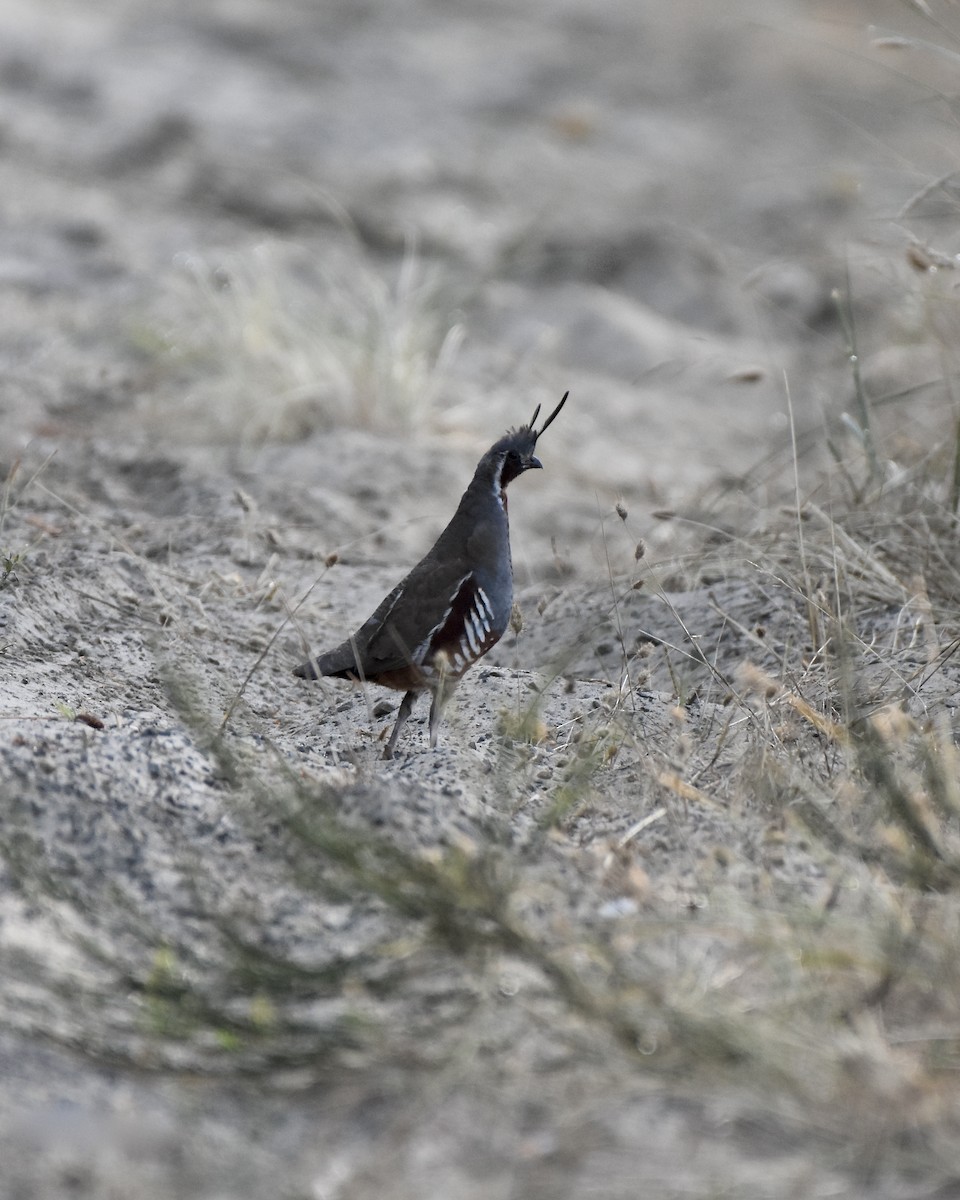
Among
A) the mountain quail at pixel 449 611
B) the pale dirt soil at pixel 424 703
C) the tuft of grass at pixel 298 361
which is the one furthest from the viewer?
the tuft of grass at pixel 298 361

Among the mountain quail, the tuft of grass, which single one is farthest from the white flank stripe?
the tuft of grass

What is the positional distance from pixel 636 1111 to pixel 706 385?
18.7 feet

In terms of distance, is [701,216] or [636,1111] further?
[701,216]

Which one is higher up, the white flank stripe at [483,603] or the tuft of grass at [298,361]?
the white flank stripe at [483,603]

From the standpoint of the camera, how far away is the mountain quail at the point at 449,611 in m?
3.27

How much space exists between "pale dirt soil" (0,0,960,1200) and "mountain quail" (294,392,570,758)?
6.8 inches

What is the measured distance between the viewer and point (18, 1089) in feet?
7.01

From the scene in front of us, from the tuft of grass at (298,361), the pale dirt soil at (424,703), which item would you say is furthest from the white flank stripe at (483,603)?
the tuft of grass at (298,361)

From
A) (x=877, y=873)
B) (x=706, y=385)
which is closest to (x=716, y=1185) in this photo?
(x=877, y=873)

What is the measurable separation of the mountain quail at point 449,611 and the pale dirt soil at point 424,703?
0.17 metres

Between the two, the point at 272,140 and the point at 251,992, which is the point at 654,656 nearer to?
the point at 251,992

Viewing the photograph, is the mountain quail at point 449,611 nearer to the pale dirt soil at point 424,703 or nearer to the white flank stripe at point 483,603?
the white flank stripe at point 483,603

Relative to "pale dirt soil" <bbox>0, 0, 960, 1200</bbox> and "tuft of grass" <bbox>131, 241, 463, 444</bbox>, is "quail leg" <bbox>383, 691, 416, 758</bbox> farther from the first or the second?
"tuft of grass" <bbox>131, 241, 463, 444</bbox>

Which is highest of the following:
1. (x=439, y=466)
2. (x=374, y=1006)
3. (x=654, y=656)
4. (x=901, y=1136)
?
(x=901, y=1136)
